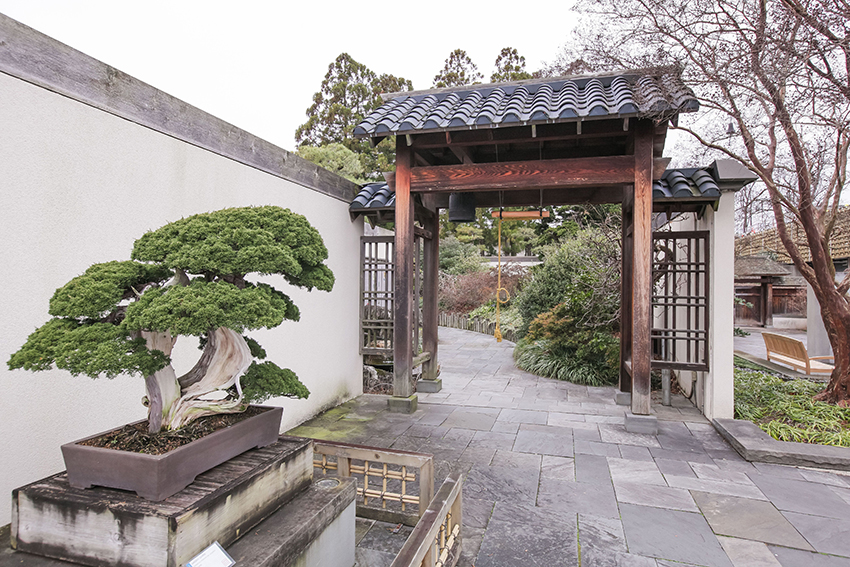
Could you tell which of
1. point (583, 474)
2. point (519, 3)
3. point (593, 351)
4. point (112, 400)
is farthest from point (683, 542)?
point (519, 3)

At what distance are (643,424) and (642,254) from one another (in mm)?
1502

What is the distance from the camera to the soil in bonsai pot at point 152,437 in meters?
1.53

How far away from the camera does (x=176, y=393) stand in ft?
5.57

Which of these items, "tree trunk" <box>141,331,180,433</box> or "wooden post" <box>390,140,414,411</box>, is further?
"wooden post" <box>390,140,414,411</box>

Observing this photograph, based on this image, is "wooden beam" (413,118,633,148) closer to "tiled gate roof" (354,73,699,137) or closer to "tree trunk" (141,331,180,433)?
"tiled gate roof" (354,73,699,137)

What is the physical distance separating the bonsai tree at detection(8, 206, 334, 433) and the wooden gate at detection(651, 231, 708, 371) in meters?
3.69

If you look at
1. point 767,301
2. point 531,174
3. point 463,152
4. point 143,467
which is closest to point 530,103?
point 531,174

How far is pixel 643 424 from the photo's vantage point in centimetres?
401

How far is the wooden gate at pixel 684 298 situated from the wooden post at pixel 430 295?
2.50m

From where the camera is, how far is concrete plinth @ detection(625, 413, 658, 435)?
3.99 meters

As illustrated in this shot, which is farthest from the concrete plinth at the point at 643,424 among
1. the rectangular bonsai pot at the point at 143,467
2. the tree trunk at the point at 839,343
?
the rectangular bonsai pot at the point at 143,467

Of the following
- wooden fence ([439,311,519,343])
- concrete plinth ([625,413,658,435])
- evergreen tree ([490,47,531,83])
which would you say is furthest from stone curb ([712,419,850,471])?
evergreen tree ([490,47,531,83])

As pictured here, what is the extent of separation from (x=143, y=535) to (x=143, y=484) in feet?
0.48

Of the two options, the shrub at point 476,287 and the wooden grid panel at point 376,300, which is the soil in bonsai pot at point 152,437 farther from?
the shrub at point 476,287
